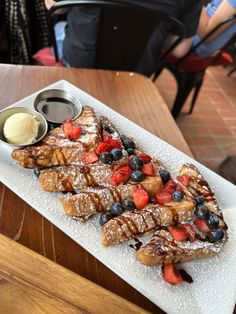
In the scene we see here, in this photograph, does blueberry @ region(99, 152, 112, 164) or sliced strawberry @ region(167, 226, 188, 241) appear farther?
blueberry @ region(99, 152, 112, 164)

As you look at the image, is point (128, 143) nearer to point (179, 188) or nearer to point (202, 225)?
point (179, 188)

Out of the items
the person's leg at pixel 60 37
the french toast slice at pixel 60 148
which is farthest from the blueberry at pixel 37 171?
the person's leg at pixel 60 37

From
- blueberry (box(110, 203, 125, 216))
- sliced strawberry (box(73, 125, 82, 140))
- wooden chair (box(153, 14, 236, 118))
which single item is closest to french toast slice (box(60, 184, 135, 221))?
blueberry (box(110, 203, 125, 216))

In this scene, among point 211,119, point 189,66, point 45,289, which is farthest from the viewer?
point 211,119

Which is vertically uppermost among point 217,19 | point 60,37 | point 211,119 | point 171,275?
point 217,19

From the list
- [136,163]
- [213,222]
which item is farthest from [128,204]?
[213,222]

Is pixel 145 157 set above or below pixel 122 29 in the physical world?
below

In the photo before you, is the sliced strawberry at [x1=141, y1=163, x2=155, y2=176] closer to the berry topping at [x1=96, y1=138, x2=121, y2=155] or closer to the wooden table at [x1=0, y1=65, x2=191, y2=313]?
the berry topping at [x1=96, y1=138, x2=121, y2=155]
